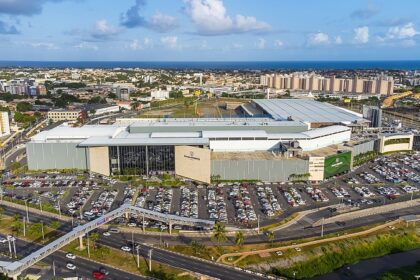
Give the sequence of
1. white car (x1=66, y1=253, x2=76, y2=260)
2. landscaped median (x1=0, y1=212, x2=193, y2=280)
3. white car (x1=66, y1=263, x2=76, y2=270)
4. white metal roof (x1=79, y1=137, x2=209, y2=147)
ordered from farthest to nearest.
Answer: white metal roof (x1=79, y1=137, x2=209, y2=147) < white car (x1=66, y1=253, x2=76, y2=260) < white car (x1=66, y1=263, x2=76, y2=270) < landscaped median (x1=0, y1=212, x2=193, y2=280)

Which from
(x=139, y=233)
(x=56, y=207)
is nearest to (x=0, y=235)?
(x=56, y=207)

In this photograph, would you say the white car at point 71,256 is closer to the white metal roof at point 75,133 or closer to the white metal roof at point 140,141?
the white metal roof at point 140,141

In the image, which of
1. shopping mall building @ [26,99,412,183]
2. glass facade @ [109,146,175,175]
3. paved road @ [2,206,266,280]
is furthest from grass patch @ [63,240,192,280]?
shopping mall building @ [26,99,412,183]

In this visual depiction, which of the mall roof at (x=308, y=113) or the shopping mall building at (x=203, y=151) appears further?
the mall roof at (x=308, y=113)

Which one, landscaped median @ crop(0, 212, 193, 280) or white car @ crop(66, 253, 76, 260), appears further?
white car @ crop(66, 253, 76, 260)

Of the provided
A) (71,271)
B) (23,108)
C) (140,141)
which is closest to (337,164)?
(140,141)

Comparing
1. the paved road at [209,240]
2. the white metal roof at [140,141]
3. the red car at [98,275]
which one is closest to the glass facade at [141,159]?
the white metal roof at [140,141]

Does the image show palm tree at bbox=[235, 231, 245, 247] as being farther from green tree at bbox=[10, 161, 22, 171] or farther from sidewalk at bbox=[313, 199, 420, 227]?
green tree at bbox=[10, 161, 22, 171]
